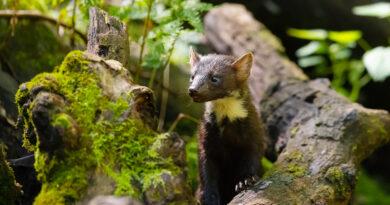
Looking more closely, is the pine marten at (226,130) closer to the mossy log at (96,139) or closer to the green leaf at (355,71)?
the mossy log at (96,139)

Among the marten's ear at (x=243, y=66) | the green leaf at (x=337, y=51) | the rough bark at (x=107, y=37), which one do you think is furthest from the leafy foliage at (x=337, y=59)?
the rough bark at (x=107, y=37)

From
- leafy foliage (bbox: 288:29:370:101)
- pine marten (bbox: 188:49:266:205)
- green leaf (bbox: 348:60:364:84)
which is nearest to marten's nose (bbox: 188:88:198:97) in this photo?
pine marten (bbox: 188:49:266:205)

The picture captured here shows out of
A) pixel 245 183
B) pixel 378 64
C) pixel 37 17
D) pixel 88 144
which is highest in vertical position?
pixel 37 17

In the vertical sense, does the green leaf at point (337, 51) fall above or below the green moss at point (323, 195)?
above

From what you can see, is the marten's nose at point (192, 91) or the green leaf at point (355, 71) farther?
the green leaf at point (355, 71)

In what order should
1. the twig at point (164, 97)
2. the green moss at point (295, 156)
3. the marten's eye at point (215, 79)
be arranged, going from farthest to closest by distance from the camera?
1. the twig at point (164, 97)
2. the marten's eye at point (215, 79)
3. the green moss at point (295, 156)

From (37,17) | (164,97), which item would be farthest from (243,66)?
(37,17)

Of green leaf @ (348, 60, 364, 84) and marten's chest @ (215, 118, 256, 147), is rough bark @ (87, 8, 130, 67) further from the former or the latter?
green leaf @ (348, 60, 364, 84)

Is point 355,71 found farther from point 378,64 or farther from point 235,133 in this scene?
point 235,133
